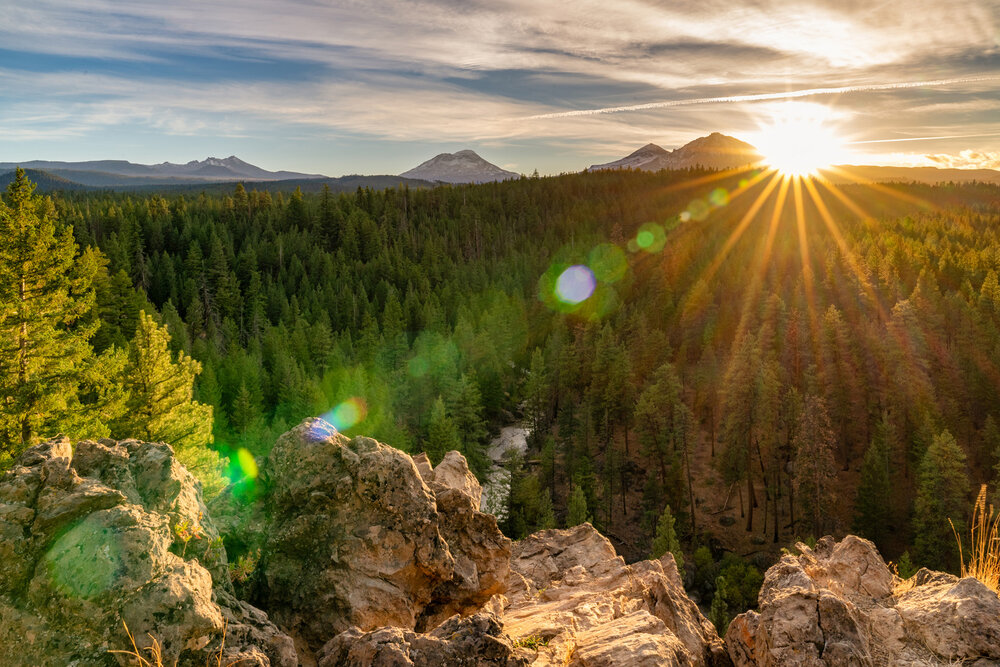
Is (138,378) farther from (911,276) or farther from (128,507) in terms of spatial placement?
(911,276)

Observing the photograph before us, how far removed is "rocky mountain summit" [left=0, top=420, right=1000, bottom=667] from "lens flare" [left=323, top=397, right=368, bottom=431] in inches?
1340

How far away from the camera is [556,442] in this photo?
231ft

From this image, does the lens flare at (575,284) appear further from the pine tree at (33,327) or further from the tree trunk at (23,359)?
the tree trunk at (23,359)

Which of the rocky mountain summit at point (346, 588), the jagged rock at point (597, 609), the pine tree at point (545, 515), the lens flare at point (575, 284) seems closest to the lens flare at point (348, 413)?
the pine tree at point (545, 515)

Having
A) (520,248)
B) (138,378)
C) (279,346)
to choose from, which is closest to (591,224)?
(520,248)

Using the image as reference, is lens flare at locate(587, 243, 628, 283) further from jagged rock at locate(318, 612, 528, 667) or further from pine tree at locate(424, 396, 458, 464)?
jagged rock at locate(318, 612, 528, 667)

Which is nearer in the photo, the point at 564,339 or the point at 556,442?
the point at 556,442

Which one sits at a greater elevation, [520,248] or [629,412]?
[520,248]

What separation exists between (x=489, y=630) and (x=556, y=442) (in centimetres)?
6394

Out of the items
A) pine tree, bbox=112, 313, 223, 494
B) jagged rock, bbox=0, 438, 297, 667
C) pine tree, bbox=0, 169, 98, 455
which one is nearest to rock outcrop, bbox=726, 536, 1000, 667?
jagged rock, bbox=0, 438, 297, 667

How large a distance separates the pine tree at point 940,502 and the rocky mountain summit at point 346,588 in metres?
41.0

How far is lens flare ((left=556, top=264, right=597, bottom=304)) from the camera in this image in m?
107

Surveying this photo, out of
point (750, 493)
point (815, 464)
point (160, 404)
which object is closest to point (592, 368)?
point (750, 493)

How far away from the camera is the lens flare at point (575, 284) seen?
351ft
